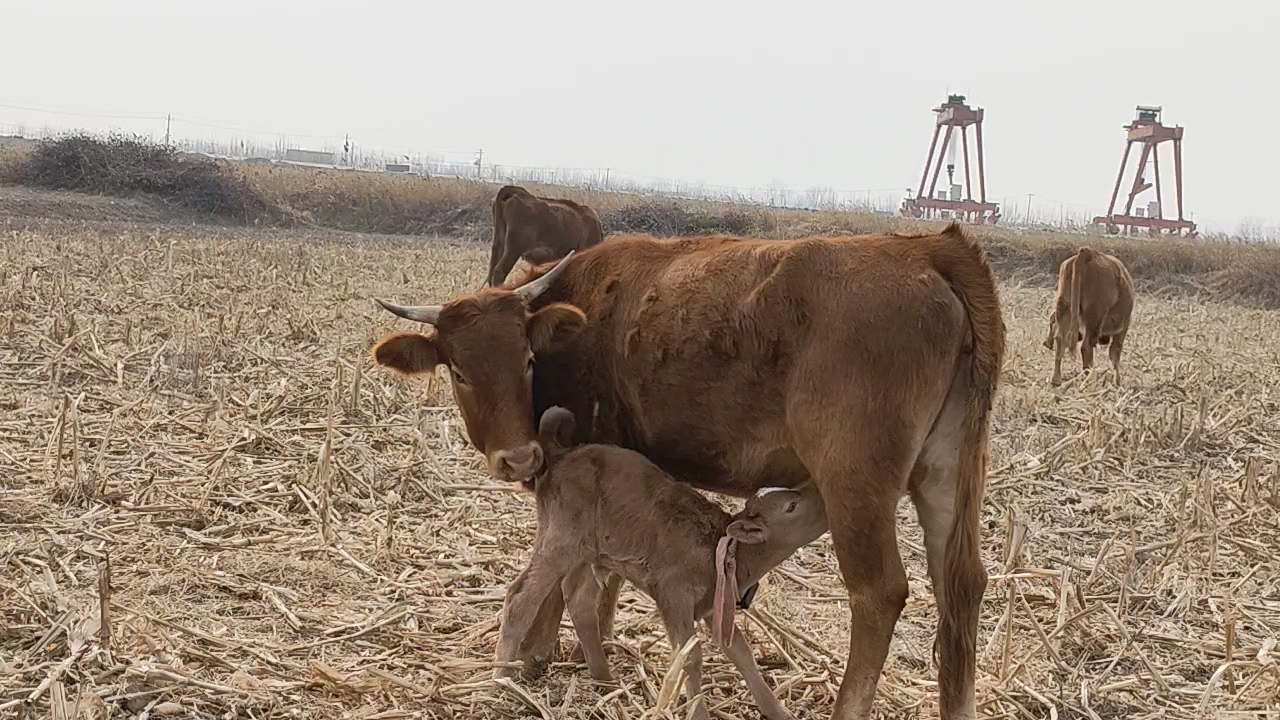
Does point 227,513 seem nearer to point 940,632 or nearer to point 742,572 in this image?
point 742,572

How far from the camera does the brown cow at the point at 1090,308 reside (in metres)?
14.1

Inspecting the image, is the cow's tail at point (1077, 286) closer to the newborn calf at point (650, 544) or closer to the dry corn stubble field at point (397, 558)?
the dry corn stubble field at point (397, 558)

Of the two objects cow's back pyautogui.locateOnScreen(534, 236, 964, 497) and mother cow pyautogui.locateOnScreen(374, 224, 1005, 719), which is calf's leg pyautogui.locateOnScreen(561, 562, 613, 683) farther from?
cow's back pyautogui.locateOnScreen(534, 236, 964, 497)

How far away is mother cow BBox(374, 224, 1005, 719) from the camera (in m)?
4.41

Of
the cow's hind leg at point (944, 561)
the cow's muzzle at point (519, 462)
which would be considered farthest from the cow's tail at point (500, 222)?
A: the cow's hind leg at point (944, 561)

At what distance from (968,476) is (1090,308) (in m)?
10.6

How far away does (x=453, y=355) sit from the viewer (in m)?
5.30

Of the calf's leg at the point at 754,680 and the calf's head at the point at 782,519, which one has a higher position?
the calf's head at the point at 782,519

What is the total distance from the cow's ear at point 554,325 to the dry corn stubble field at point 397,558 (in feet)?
4.60

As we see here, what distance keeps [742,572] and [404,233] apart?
3474 centimetres

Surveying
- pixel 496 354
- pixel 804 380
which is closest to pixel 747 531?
pixel 804 380

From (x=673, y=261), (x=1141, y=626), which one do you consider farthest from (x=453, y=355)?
(x=1141, y=626)

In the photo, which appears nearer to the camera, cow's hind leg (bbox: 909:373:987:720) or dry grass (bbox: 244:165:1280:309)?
cow's hind leg (bbox: 909:373:987:720)

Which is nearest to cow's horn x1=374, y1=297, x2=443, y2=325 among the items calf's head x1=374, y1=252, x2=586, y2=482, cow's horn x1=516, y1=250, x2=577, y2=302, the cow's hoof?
calf's head x1=374, y1=252, x2=586, y2=482
